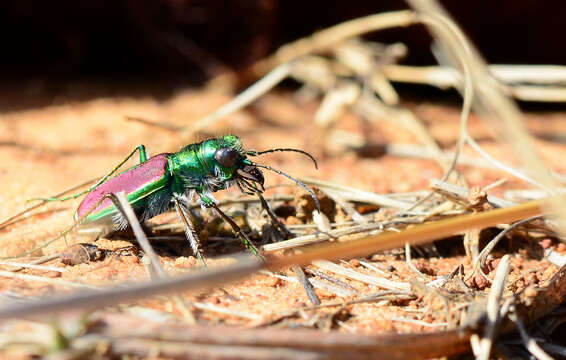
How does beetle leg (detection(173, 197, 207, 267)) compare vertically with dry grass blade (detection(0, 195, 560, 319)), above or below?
above

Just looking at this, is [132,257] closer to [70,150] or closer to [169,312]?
[169,312]

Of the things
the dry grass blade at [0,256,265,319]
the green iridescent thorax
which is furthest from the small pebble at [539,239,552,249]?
the dry grass blade at [0,256,265,319]

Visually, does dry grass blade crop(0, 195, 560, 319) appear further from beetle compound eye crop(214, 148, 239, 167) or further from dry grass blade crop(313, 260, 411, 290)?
beetle compound eye crop(214, 148, 239, 167)

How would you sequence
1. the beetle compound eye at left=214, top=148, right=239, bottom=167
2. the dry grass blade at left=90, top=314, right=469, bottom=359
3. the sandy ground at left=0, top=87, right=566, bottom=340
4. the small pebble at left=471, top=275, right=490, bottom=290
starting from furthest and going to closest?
the beetle compound eye at left=214, top=148, right=239, bottom=167
the small pebble at left=471, top=275, right=490, bottom=290
the sandy ground at left=0, top=87, right=566, bottom=340
the dry grass blade at left=90, top=314, right=469, bottom=359

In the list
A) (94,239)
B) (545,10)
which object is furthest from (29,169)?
(545,10)

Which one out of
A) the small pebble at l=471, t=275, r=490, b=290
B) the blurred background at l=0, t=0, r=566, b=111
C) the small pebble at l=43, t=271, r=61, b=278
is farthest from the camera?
the blurred background at l=0, t=0, r=566, b=111

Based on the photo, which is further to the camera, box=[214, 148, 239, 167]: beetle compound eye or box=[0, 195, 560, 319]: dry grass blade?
box=[214, 148, 239, 167]: beetle compound eye

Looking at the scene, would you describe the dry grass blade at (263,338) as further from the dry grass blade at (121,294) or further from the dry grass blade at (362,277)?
the dry grass blade at (362,277)
